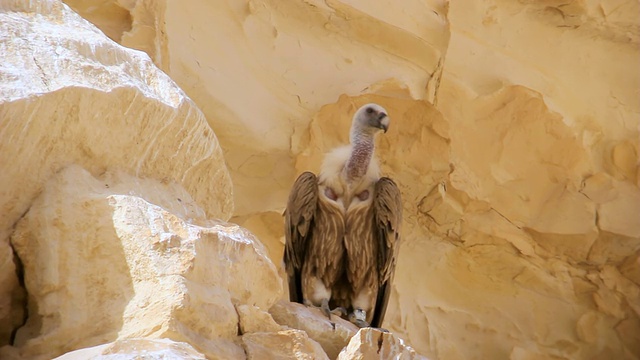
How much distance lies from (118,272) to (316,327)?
1153mm

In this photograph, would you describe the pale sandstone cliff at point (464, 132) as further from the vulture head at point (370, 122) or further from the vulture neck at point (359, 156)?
the vulture neck at point (359, 156)

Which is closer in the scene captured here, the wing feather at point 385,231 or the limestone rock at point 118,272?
the limestone rock at point 118,272

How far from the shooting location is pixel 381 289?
6.29 meters

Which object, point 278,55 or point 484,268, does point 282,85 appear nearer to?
point 278,55

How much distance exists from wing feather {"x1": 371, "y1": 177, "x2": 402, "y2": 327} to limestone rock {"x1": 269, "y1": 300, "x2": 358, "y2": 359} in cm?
177

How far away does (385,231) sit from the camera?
6223 millimetres

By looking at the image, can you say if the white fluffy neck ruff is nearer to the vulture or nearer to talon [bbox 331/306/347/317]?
the vulture

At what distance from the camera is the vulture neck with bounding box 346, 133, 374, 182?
20.9 ft

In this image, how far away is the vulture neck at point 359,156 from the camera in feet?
20.9

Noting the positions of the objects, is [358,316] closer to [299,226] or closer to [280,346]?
[299,226]

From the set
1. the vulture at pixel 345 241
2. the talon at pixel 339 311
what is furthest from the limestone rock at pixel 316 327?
the vulture at pixel 345 241

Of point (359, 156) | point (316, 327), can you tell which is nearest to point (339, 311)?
point (359, 156)

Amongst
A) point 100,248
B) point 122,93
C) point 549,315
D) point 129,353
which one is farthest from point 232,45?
point 129,353

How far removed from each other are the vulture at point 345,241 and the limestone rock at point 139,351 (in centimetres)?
311
